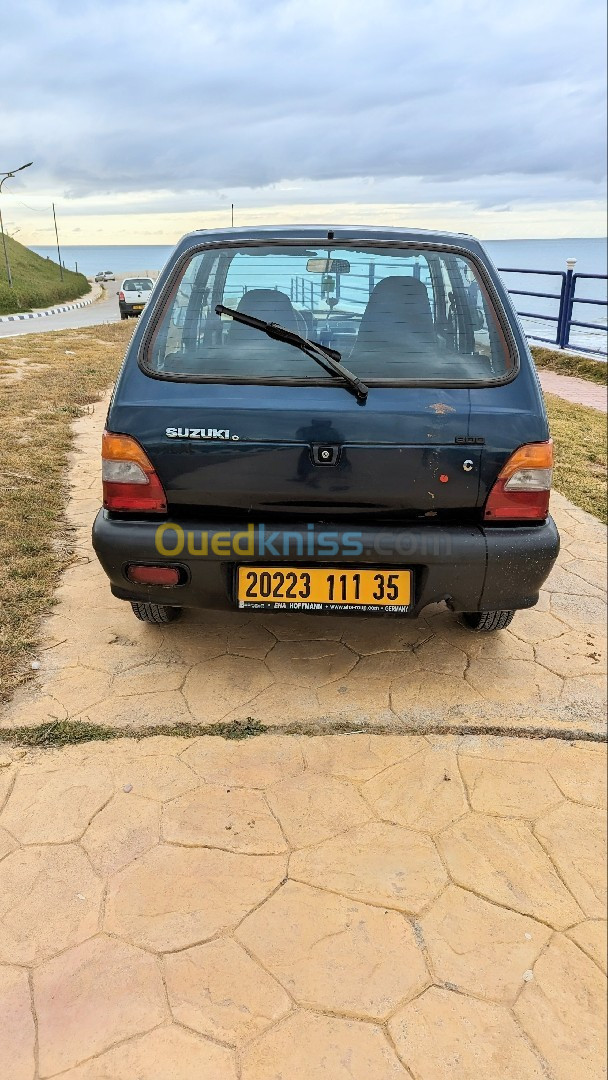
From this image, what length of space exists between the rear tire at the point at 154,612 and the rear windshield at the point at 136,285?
2460 centimetres

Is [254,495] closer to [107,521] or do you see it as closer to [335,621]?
[107,521]

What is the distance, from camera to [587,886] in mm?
1866

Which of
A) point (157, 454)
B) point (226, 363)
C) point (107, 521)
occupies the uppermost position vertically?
point (226, 363)

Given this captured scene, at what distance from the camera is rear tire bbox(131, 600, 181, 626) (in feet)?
9.66

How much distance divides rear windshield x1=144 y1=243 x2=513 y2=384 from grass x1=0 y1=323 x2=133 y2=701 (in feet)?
4.54

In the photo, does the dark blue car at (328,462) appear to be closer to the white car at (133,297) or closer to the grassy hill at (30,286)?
the white car at (133,297)

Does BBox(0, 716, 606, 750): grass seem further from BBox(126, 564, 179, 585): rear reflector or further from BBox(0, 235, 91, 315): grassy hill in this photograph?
BBox(0, 235, 91, 315): grassy hill

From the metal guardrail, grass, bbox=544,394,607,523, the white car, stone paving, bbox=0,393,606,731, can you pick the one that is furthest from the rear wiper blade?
the white car

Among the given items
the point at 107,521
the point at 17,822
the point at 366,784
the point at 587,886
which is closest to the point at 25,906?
the point at 17,822

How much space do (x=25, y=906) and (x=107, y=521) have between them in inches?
47.2

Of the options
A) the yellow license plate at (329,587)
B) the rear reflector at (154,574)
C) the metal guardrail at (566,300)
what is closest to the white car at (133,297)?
the metal guardrail at (566,300)

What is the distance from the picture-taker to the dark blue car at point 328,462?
7.55ft

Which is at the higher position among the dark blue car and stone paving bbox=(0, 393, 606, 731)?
the dark blue car

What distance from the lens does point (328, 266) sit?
8.75 ft
